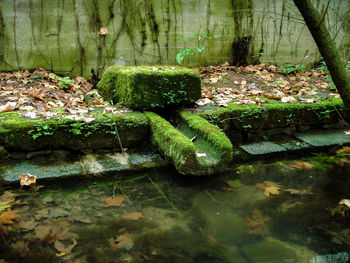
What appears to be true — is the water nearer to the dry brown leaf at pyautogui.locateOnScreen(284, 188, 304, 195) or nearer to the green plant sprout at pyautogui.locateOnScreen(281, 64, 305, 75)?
the dry brown leaf at pyautogui.locateOnScreen(284, 188, 304, 195)

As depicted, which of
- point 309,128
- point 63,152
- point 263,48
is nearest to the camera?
point 63,152

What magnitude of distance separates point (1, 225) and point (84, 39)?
143 inches

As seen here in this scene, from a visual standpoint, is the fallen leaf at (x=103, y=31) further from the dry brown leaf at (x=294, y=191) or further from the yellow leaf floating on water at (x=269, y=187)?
the dry brown leaf at (x=294, y=191)

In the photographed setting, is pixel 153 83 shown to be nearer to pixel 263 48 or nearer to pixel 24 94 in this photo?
pixel 24 94

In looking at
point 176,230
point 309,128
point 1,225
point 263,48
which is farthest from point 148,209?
point 263,48

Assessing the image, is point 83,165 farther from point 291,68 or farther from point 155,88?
point 291,68

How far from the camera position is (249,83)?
16.8 feet

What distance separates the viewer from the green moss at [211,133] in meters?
2.88

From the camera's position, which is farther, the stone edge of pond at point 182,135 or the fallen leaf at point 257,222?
the stone edge of pond at point 182,135

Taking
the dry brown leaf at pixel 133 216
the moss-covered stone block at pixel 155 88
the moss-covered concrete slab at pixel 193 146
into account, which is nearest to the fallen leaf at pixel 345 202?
the moss-covered concrete slab at pixel 193 146

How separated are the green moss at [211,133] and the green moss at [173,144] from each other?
30cm

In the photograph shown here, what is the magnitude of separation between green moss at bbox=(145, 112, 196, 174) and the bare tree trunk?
4.55 ft

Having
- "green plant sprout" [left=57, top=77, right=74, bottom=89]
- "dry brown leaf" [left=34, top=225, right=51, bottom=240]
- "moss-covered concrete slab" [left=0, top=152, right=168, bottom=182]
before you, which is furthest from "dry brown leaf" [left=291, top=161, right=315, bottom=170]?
"green plant sprout" [left=57, top=77, right=74, bottom=89]

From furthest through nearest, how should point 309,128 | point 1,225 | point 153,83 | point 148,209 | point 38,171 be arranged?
1. point 309,128
2. point 153,83
3. point 38,171
4. point 148,209
5. point 1,225
